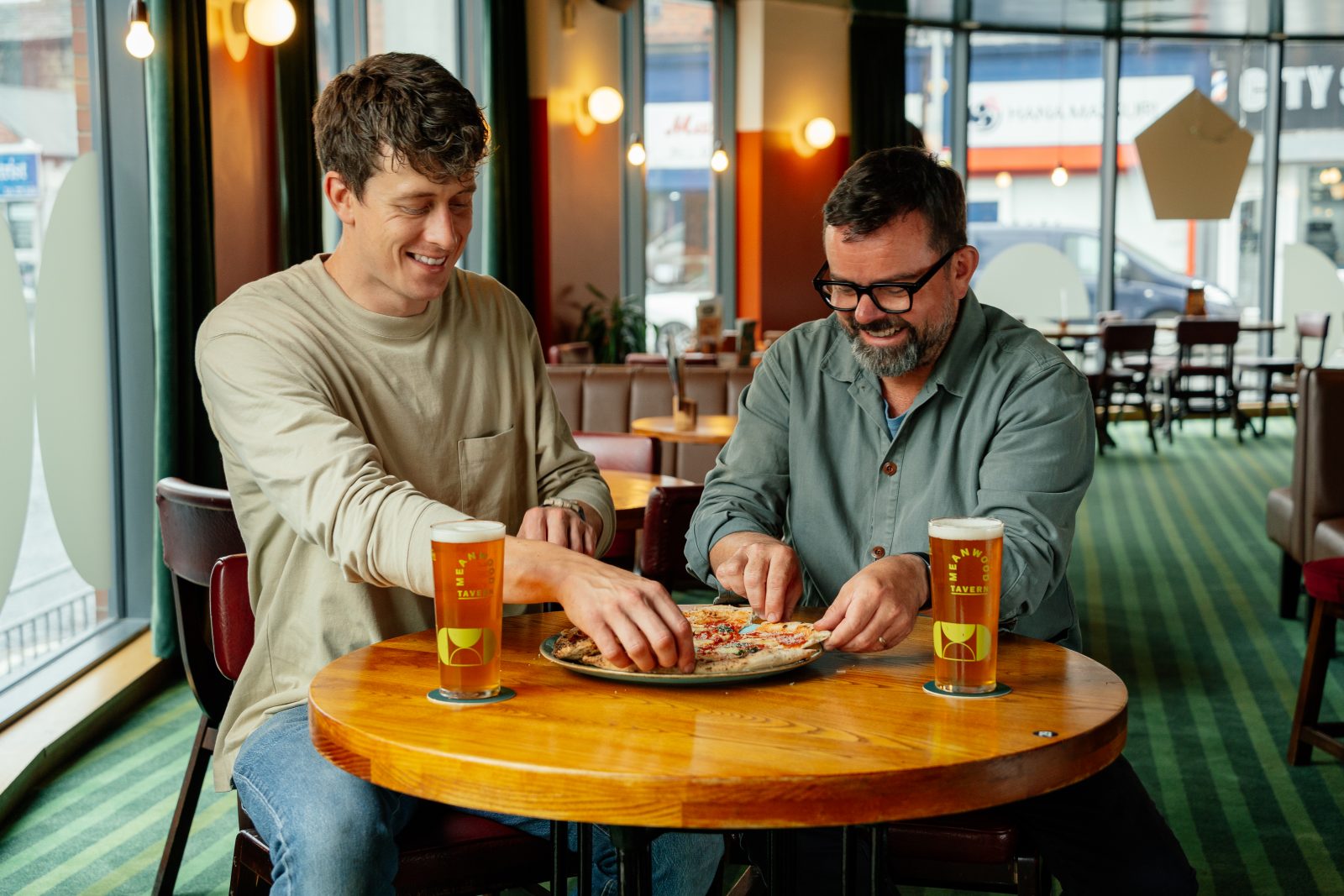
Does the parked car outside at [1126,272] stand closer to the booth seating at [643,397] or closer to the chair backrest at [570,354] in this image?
the chair backrest at [570,354]

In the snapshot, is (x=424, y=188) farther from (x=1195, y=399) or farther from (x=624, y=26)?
(x=1195, y=399)

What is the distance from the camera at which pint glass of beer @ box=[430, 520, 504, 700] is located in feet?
4.15

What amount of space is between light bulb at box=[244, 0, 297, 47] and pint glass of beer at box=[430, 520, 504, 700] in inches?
142

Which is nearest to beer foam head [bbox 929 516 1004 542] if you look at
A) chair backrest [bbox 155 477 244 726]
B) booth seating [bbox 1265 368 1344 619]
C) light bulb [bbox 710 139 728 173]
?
chair backrest [bbox 155 477 244 726]

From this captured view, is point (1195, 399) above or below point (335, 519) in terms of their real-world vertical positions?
below

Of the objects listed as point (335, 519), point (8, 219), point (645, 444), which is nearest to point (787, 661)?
point (335, 519)

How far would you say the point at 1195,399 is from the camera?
39.7ft

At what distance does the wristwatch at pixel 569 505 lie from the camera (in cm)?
→ 182

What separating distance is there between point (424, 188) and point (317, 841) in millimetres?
813

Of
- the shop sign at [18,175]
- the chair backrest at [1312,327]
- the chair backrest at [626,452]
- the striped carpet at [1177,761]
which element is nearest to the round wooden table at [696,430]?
the chair backrest at [626,452]

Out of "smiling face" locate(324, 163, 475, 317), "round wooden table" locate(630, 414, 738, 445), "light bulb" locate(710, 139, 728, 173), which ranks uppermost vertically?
"light bulb" locate(710, 139, 728, 173)

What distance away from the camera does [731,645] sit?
4.80ft

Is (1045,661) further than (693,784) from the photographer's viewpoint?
Yes

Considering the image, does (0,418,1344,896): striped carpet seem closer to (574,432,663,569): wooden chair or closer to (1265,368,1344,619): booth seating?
(1265,368,1344,619): booth seating
